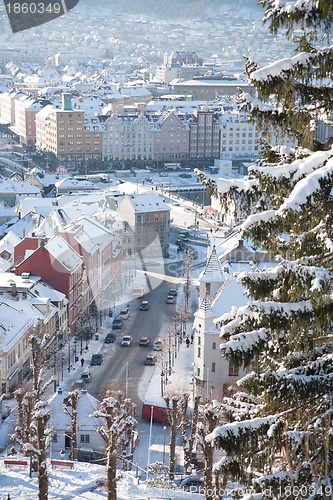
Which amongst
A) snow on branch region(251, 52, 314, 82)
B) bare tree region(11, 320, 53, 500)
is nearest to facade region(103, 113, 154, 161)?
bare tree region(11, 320, 53, 500)

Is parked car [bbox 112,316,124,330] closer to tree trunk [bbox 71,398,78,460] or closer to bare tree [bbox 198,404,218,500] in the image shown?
tree trunk [bbox 71,398,78,460]

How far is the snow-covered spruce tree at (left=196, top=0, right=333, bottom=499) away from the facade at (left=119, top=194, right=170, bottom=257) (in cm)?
2815

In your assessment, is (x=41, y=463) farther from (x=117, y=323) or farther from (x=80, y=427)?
(x=117, y=323)

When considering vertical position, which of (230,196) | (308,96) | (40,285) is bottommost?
(40,285)

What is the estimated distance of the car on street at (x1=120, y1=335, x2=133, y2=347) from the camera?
2322cm

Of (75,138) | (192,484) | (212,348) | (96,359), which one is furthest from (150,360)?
(75,138)

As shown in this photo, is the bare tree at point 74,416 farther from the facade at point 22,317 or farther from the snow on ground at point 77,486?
the facade at point 22,317

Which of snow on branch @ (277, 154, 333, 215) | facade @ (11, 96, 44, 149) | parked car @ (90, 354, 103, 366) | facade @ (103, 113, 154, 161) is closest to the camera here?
snow on branch @ (277, 154, 333, 215)

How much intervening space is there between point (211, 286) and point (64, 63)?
109m

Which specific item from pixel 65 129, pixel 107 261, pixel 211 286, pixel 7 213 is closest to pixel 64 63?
pixel 65 129

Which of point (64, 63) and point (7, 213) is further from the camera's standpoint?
point (64, 63)

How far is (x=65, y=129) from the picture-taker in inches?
2360

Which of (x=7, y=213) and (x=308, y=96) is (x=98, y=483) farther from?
(x=7, y=213)

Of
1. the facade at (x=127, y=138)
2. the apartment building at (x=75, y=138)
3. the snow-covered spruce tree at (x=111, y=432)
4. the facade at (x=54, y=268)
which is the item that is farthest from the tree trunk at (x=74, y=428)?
the facade at (x=127, y=138)
